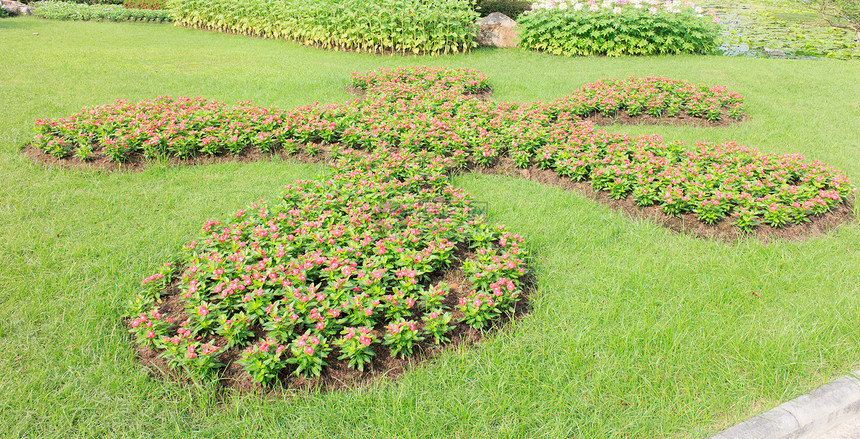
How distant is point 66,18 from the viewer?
18.1 meters

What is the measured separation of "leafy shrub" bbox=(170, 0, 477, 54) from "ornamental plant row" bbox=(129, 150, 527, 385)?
769cm

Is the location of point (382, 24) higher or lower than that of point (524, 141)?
higher

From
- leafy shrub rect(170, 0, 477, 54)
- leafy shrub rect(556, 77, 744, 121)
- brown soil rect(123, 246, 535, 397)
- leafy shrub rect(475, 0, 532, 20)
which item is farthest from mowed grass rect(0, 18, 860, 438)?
leafy shrub rect(475, 0, 532, 20)

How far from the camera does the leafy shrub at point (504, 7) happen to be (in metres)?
16.4

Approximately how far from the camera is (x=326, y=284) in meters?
3.56

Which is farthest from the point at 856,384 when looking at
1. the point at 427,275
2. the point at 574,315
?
the point at 427,275

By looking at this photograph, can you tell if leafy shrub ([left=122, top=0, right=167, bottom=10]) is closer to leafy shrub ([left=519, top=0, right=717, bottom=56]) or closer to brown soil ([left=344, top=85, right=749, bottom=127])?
leafy shrub ([left=519, top=0, right=717, bottom=56])

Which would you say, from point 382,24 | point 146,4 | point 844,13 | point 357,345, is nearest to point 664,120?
point 357,345

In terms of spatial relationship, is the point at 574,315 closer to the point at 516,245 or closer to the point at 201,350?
the point at 516,245

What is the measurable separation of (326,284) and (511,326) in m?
1.27

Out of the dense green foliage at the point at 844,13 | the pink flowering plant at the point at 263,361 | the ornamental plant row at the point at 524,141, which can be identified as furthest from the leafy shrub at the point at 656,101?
the dense green foliage at the point at 844,13

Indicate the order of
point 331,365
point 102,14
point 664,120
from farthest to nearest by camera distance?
point 102,14 → point 664,120 → point 331,365

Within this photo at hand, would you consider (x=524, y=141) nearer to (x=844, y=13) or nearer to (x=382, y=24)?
(x=382, y=24)

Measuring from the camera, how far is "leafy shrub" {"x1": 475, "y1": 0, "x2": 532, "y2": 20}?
16422 mm
